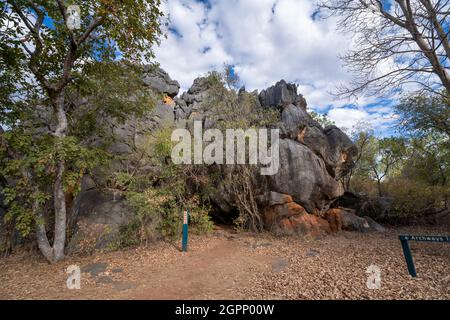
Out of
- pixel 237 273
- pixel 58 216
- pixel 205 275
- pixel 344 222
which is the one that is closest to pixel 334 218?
pixel 344 222

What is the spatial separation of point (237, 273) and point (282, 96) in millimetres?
12423

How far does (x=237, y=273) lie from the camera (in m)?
5.50

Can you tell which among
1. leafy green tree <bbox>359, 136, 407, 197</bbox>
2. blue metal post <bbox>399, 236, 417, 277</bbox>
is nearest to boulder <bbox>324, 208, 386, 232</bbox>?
leafy green tree <bbox>359, 136, 407, 197</bbox>

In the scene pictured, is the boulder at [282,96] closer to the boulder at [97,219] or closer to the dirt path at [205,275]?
the dirt path at [205,275]

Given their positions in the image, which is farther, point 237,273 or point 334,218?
point 334,218

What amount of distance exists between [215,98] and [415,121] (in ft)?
32.3

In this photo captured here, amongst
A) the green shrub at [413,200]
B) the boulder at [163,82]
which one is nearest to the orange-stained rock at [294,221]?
the green shrub at [413,200]

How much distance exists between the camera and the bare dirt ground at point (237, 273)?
4.14 metres

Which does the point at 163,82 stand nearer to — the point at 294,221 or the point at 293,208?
the point at 293,208

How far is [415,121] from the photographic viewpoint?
876 cm

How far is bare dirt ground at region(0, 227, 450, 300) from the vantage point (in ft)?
13.6
